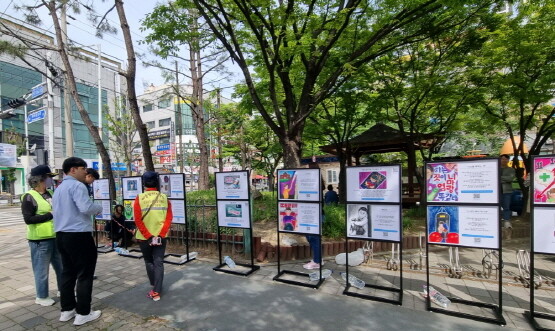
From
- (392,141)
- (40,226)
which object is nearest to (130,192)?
(40,226)

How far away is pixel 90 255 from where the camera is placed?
3582 millimetres

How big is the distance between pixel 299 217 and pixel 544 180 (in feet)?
10.1

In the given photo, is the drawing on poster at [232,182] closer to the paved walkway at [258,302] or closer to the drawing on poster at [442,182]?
the paved walkway at [258,302]

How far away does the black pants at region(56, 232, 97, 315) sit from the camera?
3.45 m

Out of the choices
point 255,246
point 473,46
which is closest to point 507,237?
point 473,46

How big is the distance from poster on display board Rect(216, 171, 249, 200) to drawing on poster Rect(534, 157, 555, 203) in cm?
387

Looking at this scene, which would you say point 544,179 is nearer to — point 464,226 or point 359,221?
point 464,226

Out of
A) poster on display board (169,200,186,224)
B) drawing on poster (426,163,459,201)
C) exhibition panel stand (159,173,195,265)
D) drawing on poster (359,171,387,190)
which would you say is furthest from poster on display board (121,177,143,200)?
Answer: drawing on poster (426,163,459,201)

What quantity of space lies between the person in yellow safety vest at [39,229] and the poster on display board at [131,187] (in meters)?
2.37

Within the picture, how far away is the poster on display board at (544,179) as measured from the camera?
3.26 meters

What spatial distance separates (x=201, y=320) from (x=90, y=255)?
1.57 m

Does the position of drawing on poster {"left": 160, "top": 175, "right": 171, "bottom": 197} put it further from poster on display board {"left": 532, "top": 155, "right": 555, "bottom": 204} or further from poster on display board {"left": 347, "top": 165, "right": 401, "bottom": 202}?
poster on display board {"left": 532, "top": 155, "right": 555, "bottom": 204}

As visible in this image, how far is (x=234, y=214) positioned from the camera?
528 centimetres

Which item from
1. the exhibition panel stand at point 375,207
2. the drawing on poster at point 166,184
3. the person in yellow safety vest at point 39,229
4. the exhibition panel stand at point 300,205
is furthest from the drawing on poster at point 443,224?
the person in yellow safety vest at point 39,229
